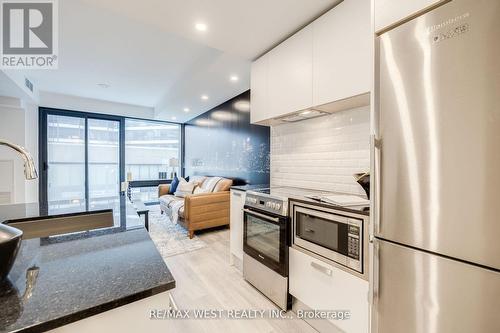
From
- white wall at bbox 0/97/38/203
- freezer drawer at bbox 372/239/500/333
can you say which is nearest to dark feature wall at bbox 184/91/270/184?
freezer drawer at bbox 372/239/500/333

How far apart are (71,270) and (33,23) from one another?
305cm

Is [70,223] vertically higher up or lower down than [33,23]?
lower down

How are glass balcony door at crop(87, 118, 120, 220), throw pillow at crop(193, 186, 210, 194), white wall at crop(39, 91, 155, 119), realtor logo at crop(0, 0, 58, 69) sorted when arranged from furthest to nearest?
glass balcony door at crop(87, 118, 120, 220) → white wall at crop(39, 91, 155, 119) → throw pillow at crop(193, 186, 210, 194) → realtor logo at crop(0, 0, 58, 69)

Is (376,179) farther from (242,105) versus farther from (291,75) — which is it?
(242,105)

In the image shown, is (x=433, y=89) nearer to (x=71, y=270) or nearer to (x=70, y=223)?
(x=71, y=270)

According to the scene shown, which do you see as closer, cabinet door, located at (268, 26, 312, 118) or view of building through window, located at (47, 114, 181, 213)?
cabinet door, located at (268, 26, 312, 118)

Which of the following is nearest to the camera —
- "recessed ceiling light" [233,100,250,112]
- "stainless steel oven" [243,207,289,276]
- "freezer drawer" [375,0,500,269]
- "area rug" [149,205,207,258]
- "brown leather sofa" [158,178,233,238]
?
"freezer drawer" [375,0,500,269]

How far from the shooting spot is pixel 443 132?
2.70ft

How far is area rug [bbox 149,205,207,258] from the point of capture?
121 inches

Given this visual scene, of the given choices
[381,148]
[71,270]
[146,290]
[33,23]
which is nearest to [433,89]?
[381,148]

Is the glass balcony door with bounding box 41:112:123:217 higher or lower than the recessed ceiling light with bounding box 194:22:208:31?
lower

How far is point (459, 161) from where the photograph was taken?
786 mm

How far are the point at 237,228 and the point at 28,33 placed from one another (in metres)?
3.27

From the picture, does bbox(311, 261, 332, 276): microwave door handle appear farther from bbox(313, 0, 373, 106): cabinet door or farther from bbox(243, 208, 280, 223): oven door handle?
bbox(313, 0, 373, 106): cabinet door
